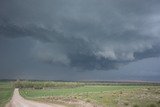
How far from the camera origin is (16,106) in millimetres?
50719

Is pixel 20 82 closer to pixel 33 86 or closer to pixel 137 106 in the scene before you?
pixel 33 86

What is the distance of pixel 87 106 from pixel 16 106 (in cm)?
1456

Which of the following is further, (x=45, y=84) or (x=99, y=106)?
(x=45, y=84)

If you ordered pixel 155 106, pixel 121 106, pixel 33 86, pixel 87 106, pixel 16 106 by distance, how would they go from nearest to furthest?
1. pixel 155 106
2. pixel 121 106
3. pixel 87 106
4. pixel 16 106
5. pixel 33 86

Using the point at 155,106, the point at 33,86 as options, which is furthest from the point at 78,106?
the point at 33,86

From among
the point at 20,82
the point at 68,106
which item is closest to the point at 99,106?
the point at 68,106

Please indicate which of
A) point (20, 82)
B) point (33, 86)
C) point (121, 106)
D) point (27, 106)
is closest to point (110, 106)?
point (121, 106)

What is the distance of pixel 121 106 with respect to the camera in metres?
44.4

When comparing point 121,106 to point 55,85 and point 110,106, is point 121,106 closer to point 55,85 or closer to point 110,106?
point 110,106

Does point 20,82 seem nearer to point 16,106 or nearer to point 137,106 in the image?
point 16,106

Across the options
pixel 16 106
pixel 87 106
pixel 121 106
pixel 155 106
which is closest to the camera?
pixel 155 106

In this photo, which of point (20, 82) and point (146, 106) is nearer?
point (146, 106)

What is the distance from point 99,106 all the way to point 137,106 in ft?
24.8

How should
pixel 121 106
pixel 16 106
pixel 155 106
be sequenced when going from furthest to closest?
Answer: pixel 16 106
pixel 121 106
pixel 155 106
